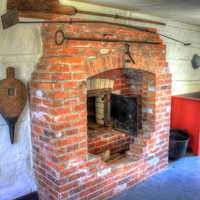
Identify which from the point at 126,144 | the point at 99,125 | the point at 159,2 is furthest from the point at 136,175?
the point at 159,2

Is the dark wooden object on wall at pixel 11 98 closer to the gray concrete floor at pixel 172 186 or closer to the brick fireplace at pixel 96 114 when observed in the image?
the brick fireplace at pixel 96 114

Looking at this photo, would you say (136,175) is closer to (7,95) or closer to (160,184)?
(160,184)

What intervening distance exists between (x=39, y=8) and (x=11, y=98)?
0.83 m

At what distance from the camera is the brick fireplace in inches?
80.7

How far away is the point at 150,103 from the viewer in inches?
116

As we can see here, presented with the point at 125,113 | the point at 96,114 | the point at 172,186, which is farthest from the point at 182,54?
the point at 172,186

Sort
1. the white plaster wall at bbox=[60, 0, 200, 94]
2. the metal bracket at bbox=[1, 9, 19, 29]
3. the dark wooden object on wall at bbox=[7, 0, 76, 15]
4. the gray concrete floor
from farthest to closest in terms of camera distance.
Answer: the white plaster wall at bbox=[60, 0, 200, 94] < the gray concrete floor < the dark wooden object on wall at bbox=[7, 0, 76, 15] < the metal bracket at bbox=[1, 9, 19, 29]

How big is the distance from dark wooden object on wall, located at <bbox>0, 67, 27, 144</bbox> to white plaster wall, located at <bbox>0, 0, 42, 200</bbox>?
52mm

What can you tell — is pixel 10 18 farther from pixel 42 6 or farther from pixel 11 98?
pixel 11 98

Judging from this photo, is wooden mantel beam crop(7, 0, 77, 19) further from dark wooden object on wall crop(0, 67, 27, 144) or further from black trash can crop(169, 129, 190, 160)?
black trash can crop(169, 129, 190, 160)

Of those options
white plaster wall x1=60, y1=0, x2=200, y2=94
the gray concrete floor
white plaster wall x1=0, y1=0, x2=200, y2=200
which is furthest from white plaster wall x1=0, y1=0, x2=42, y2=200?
white plaster wall x1=60, y1=0, x2=200, y2=94

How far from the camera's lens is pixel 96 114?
3186 mm

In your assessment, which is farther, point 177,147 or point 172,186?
point 177,147

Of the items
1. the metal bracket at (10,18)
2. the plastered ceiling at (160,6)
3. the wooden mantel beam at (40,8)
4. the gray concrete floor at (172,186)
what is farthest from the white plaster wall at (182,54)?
the metal bracket at (10,18)
